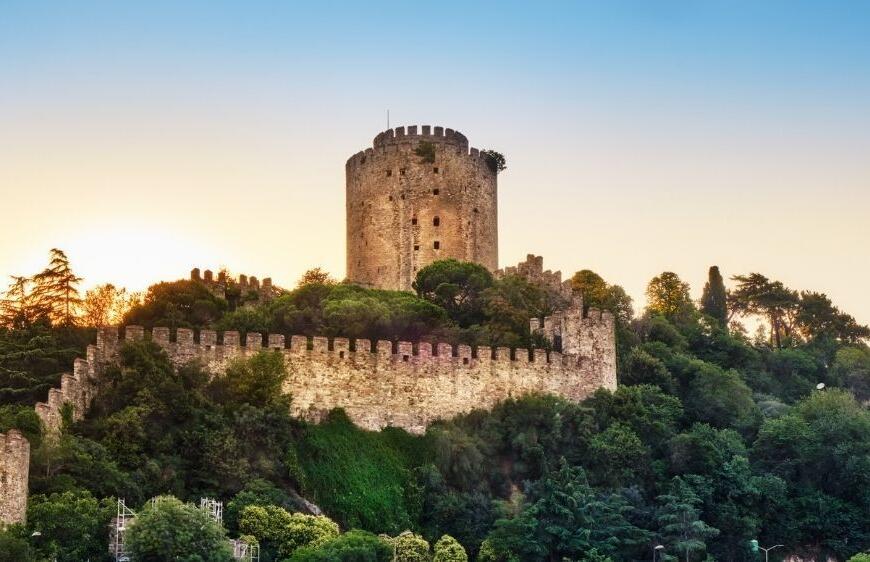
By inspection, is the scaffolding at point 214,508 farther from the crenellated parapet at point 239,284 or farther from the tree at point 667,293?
the tree at point 667,293

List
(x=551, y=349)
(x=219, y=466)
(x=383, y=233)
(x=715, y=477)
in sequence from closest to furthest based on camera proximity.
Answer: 1. (x=219, y=466)
2. (x=715, y=477)
3. (x=551, y=349)
4. (x=383, y=233)

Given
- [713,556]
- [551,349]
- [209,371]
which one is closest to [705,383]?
[551,349]

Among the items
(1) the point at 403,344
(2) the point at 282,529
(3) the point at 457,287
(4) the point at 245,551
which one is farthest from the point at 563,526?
(3) the point at 457,287

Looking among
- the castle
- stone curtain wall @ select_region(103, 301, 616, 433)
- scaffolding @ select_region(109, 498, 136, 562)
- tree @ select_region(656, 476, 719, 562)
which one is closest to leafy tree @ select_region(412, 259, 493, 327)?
the castle

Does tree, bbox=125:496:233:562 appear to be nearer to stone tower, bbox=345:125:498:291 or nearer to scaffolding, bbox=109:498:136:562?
scaffolding, bbox=109:498:136:562

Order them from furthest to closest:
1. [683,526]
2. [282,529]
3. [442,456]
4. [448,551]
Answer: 1. [442,456]
2. [683,526]
3. [448,551]
4. [282,529]

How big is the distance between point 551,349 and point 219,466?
1561 cm

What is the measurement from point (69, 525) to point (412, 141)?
32.2 metres

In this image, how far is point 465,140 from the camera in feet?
213

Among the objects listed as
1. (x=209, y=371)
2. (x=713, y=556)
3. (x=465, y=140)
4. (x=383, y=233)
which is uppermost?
(x=465, y=140)

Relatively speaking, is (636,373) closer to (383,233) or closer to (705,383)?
(705,383)

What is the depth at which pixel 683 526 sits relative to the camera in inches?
1743

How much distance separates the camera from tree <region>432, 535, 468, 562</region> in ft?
133

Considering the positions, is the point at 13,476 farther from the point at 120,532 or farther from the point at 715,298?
the point at 715,298
